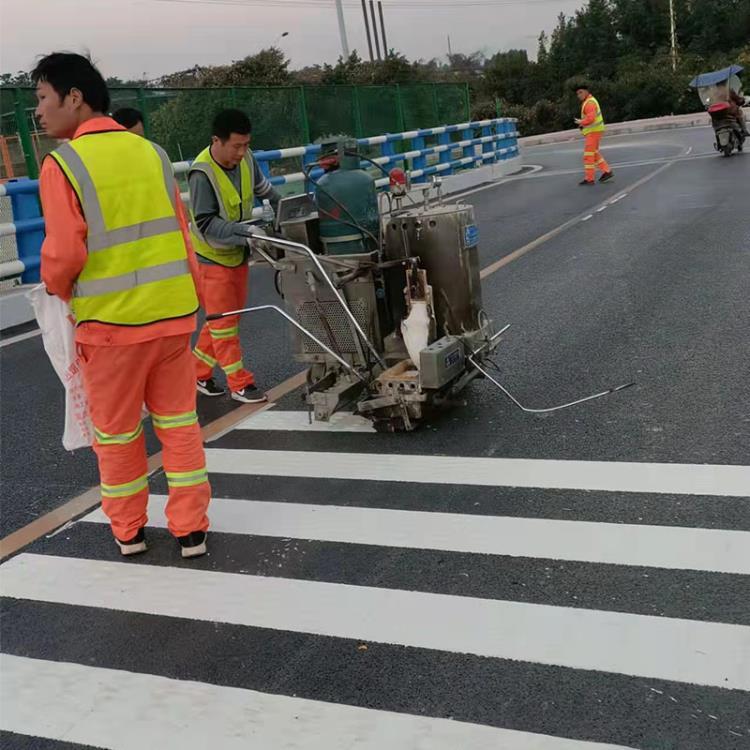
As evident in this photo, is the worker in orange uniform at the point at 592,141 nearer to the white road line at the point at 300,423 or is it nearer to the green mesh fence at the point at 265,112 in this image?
the green mesh fence at the point at 265,112

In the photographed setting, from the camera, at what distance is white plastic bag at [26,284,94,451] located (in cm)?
381

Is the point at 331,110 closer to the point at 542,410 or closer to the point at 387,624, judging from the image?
the point at 542,410

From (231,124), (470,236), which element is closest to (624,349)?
(470,236)

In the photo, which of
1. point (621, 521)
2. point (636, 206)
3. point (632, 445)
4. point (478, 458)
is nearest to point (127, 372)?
point (478, 458)

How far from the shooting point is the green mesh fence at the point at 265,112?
36.6ft

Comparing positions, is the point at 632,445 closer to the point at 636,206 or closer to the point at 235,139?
the point at 235,139

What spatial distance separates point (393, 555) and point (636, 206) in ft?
35.4

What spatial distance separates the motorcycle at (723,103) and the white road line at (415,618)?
58.4ft

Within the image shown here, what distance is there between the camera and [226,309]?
5875 millimetres

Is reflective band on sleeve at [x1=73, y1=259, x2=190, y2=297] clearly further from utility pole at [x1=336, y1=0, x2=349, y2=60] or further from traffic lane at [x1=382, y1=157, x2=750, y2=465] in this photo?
utility pole at [x1=336, y1=0, x2=349, y2=60]

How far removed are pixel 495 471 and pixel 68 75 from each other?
8.64 feet

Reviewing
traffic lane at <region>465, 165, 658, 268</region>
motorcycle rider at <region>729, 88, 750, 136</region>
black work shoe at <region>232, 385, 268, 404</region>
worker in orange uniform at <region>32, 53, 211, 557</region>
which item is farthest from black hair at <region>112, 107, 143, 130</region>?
motorcycle rider at <region>729, 88, 750, 136</region>

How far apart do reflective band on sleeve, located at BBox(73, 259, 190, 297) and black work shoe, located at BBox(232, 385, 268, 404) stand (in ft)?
7.51

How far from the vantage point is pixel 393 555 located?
3730 mm
